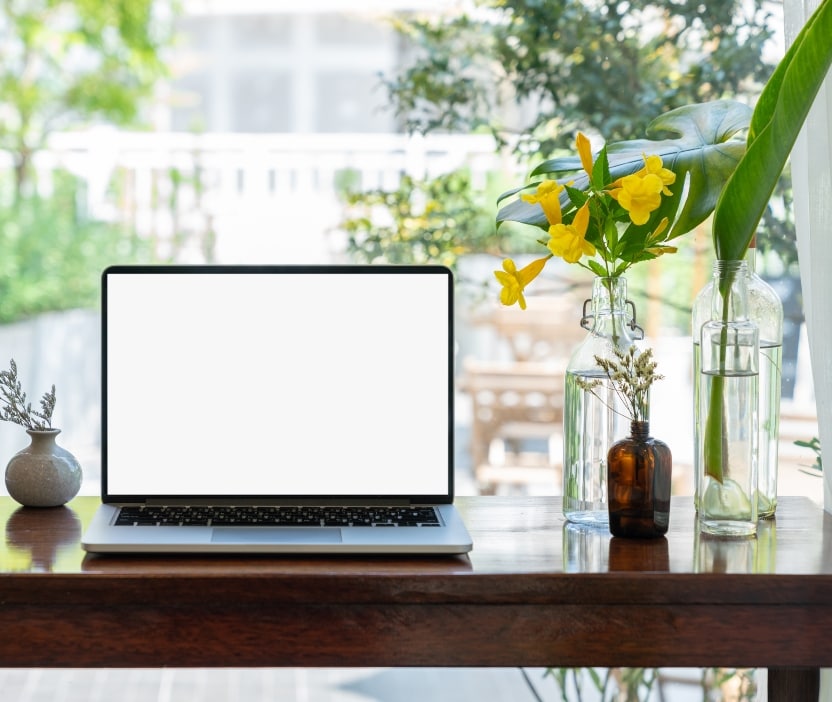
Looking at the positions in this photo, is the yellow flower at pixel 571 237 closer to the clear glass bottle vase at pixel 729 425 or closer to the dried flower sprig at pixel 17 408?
the clear glass bottle vase at pixel 729 425

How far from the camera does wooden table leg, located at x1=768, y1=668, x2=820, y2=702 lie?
113cm

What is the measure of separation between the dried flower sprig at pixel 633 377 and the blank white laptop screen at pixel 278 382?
176 millimetres

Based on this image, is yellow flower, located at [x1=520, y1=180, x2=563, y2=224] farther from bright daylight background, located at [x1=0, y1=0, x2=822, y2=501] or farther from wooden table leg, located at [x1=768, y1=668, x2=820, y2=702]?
bright daylight background, located at [x1=0, y1=0, x2=822, y2=501]

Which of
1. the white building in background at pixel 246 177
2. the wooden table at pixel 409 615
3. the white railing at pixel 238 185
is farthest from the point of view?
the white railing at pixel 238 185

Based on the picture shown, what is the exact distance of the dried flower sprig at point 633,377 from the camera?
1.07 m

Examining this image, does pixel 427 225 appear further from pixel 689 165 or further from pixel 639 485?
pixel 639 485

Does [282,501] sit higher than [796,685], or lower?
higher

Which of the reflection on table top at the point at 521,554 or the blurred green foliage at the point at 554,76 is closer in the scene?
the reflection on table top at the point at 521,554

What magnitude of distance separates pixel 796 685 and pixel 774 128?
577 mm

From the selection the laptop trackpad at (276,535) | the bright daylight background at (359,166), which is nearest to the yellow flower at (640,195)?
the laptop trackpad at (276,535)

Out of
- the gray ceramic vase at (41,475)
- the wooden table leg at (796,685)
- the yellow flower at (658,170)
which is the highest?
the yellow flower at (658,170)

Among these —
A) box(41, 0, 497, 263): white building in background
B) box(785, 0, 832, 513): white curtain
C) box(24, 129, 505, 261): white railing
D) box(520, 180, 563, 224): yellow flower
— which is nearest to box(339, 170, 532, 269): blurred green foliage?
box(41, 0, 497, 263): white building in background

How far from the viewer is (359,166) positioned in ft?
10.5

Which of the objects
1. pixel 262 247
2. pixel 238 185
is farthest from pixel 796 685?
pixel 238 185
